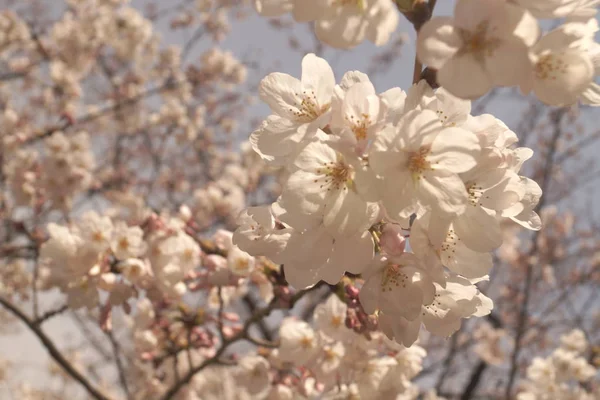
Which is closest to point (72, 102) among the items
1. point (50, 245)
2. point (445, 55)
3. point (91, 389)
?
point (91, 389)

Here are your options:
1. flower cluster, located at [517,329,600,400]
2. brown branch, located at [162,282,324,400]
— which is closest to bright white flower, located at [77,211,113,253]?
brown branch, located at [162,282,324,400]

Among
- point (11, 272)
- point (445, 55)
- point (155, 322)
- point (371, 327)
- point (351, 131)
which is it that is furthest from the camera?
point (11, 272)

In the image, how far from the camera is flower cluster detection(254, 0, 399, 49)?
89 cm

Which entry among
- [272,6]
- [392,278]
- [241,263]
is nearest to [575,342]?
[241,263]

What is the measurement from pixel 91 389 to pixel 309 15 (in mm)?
2709

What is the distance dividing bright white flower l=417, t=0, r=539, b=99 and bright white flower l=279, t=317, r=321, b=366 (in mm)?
1474

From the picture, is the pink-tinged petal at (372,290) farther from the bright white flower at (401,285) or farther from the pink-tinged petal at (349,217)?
the pink-tinged petal at (349,217)

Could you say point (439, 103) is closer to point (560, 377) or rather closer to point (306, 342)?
point (306, 342)

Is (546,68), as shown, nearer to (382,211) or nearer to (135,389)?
(382,211)

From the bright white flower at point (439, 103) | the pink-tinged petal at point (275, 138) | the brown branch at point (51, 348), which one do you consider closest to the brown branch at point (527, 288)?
the brown branch at point (51, 348)

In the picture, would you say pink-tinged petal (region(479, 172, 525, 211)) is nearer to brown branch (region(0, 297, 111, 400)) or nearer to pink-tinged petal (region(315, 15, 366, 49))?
pink-tinged petal (region(315, 15, 366, 49))

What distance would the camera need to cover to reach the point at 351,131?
97cm

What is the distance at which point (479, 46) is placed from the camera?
84 cm

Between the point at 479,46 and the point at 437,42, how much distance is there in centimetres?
8
